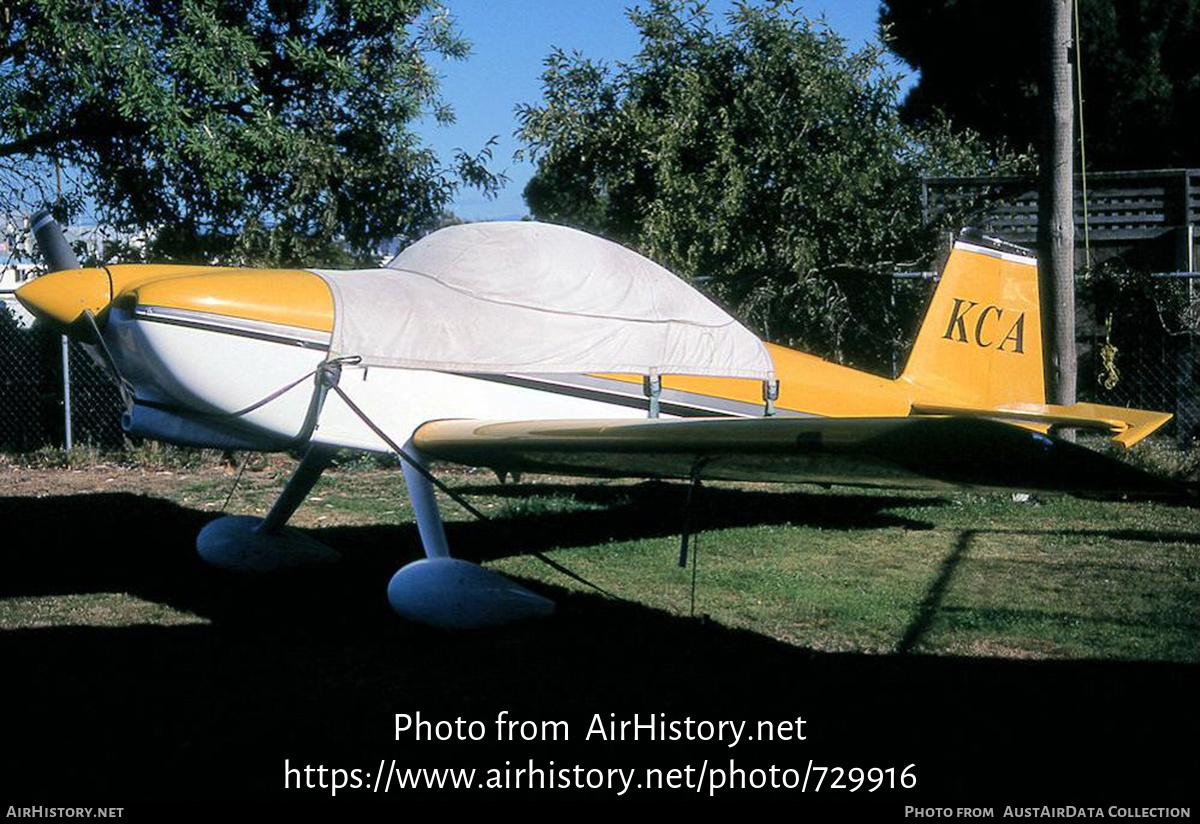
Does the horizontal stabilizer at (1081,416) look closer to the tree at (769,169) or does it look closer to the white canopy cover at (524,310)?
the white canopy cover at (524,310)

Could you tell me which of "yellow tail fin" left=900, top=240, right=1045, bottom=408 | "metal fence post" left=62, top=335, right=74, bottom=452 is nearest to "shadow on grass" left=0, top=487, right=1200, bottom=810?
"yellow tail fin" left=900, top=240, right=1045, bottom=408

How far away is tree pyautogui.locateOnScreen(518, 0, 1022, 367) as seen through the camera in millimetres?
10555

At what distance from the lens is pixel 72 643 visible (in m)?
4.56

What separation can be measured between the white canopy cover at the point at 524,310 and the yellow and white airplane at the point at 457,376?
0.01 m

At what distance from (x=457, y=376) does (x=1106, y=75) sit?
19985 millimetres

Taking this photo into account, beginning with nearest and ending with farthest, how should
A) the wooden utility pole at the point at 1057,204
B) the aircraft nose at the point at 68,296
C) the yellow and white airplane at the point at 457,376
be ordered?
the yellow and white airplane at the point at 457,376 → the aircraft nose at the point at 68,296 → the wooden utility pole at the point at 1057,204

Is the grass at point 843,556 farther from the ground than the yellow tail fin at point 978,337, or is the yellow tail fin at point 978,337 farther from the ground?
the yellow tail fin at point 978,337

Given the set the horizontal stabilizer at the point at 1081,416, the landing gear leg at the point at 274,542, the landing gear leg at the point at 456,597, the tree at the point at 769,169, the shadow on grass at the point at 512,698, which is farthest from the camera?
the tree at the point at 769,169

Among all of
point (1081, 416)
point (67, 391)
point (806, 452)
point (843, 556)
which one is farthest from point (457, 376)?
point (67, 391)

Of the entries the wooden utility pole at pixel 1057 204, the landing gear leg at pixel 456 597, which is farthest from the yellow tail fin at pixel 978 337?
the landing gear leg at pixel 456 597

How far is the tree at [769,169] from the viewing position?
1055cm

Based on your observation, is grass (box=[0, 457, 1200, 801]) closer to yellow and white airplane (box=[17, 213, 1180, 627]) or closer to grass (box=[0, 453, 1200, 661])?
grass (box=[0, 453, 1200, 661])

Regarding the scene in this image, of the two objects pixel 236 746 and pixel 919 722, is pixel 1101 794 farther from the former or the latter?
pixel 236 746

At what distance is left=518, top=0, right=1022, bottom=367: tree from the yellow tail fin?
2.93 metres
